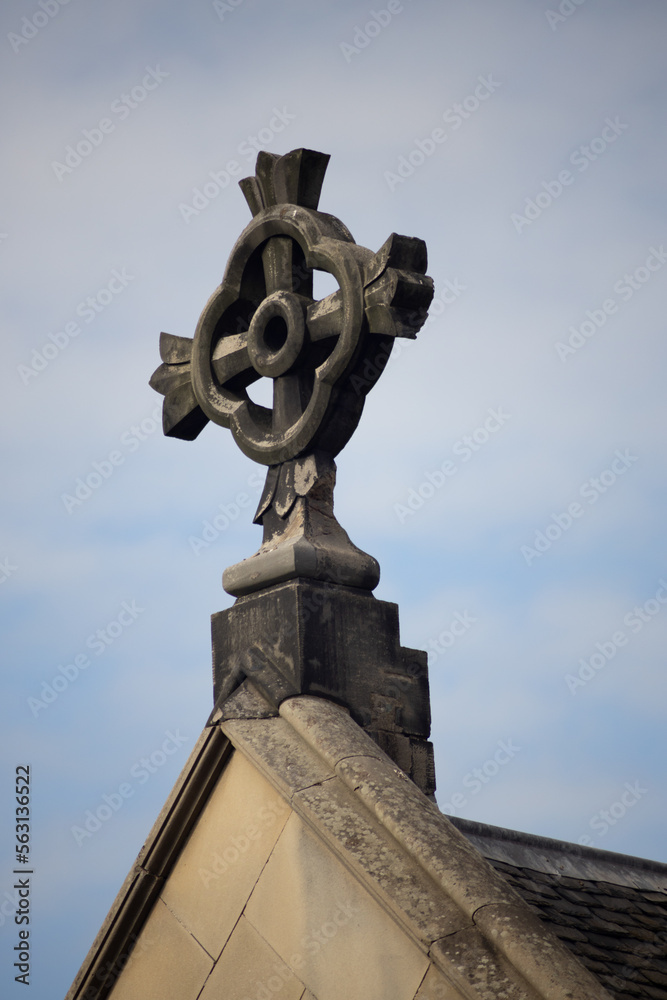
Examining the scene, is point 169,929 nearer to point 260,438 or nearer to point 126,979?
point 126,979

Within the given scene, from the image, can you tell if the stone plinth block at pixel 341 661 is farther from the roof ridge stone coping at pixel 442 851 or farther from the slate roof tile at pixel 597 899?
the slate roof tile at pixel 597 899

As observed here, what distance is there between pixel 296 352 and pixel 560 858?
3066mm

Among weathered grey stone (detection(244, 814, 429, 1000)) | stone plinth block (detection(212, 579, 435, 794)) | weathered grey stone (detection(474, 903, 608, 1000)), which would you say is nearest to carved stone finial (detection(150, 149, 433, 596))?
stone plinth block (detection(212, 579, 435, 794))

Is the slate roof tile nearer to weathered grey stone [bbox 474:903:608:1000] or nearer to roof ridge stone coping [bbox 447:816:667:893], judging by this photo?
roof ridge stone coping [bbox 447:816:667:893]

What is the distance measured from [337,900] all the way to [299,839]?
0.32m

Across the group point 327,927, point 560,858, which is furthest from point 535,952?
point 560,858

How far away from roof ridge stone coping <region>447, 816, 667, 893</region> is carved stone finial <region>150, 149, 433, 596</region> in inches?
59.6

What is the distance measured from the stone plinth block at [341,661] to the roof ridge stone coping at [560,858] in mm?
712

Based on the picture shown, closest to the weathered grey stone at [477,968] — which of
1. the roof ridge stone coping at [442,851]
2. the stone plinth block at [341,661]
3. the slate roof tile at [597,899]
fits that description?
the roof ridge stone coping at [442,851]

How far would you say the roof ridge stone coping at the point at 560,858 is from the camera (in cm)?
563

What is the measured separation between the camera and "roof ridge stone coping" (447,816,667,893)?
563cm

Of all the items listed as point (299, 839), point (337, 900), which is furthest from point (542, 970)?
point (299, 839)

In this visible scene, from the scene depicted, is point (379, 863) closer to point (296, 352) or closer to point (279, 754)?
point (279, 754)

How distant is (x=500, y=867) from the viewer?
5.40 m
